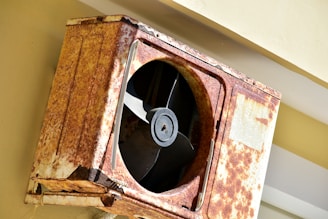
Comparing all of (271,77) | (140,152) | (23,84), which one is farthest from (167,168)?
(271,77)

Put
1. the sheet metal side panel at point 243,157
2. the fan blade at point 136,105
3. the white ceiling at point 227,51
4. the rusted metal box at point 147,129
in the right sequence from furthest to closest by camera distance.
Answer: the white ceiling at point 227,51, the sheet metal side panel at point 243,157, the fan blade at point 136,105, the rusted metal box at point 147,129

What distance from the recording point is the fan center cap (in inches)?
102

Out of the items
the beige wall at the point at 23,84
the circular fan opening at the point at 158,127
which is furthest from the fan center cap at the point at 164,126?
the beige wall at the point at 23,84

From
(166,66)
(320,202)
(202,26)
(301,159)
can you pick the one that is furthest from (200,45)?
(320,202)

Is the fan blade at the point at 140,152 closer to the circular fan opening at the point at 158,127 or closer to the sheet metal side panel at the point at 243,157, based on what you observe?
the circular fan opening at the point at 158,127

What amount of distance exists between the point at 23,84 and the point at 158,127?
433mm

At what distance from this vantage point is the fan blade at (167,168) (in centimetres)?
274

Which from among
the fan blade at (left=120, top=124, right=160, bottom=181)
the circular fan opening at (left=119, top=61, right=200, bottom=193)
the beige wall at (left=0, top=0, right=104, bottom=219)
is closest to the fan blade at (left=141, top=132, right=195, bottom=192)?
the circular fan opening at (left=119, top=61, right=200, bottom=193)

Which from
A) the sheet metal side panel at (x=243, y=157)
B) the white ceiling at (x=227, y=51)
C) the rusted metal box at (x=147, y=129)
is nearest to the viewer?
the rusted metal box at (x=147, y=129)

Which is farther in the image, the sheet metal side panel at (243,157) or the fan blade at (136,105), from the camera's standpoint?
the sheet metal side panel at (243,157)

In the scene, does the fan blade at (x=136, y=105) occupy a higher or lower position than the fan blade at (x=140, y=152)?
higher

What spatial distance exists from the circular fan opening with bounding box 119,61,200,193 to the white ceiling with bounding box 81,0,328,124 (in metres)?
0.23

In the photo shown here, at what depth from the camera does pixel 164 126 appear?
8.55 feet

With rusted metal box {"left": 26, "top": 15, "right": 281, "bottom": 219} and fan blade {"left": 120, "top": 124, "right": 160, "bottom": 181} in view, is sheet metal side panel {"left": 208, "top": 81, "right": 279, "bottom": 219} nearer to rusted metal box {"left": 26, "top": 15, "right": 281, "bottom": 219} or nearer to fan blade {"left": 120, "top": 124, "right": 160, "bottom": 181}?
rusted metal box {"left": 26, "top": 15, "right": 281, "bottom": 219}
